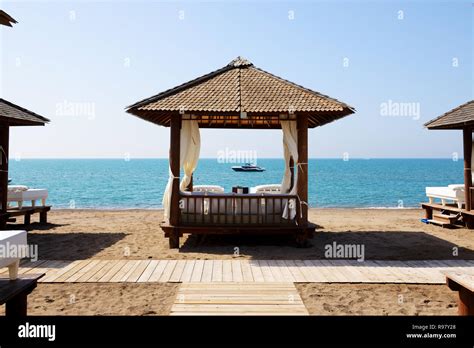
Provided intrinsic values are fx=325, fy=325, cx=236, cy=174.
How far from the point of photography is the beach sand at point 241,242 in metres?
7.45

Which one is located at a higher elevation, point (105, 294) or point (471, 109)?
point (471, 109)

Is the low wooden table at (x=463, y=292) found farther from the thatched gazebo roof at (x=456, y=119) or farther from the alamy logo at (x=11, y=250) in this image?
the thatched gazebo roof at (x=456, y=119)

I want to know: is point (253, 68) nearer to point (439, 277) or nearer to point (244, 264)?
point (244, 264)

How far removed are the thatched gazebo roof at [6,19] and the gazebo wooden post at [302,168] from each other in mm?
6128

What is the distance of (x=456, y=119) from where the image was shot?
35.3 ft

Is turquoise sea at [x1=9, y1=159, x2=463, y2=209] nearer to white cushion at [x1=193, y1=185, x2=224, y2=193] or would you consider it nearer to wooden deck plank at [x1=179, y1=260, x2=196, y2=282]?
white cushion at [x1=193, y1=185, x2=224, y2=193]

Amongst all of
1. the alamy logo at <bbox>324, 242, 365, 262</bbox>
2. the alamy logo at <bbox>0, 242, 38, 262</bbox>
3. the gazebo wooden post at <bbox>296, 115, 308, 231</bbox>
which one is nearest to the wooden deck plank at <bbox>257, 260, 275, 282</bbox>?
the alamy logo at <bbox>324, 242, 365, 262</bbox>

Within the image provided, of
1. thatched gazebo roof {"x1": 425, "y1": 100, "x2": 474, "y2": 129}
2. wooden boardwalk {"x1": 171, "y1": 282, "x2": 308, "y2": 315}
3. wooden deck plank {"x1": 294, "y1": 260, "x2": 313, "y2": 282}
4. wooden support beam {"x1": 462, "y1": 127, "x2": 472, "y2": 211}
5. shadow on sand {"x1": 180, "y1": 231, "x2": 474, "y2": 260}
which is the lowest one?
shadow on sand {"x1": 180, "y1": 231, "x2": 474, "y2": 260}

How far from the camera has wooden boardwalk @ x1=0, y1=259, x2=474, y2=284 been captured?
562 centimetres

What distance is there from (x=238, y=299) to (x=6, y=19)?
5.03 metres
